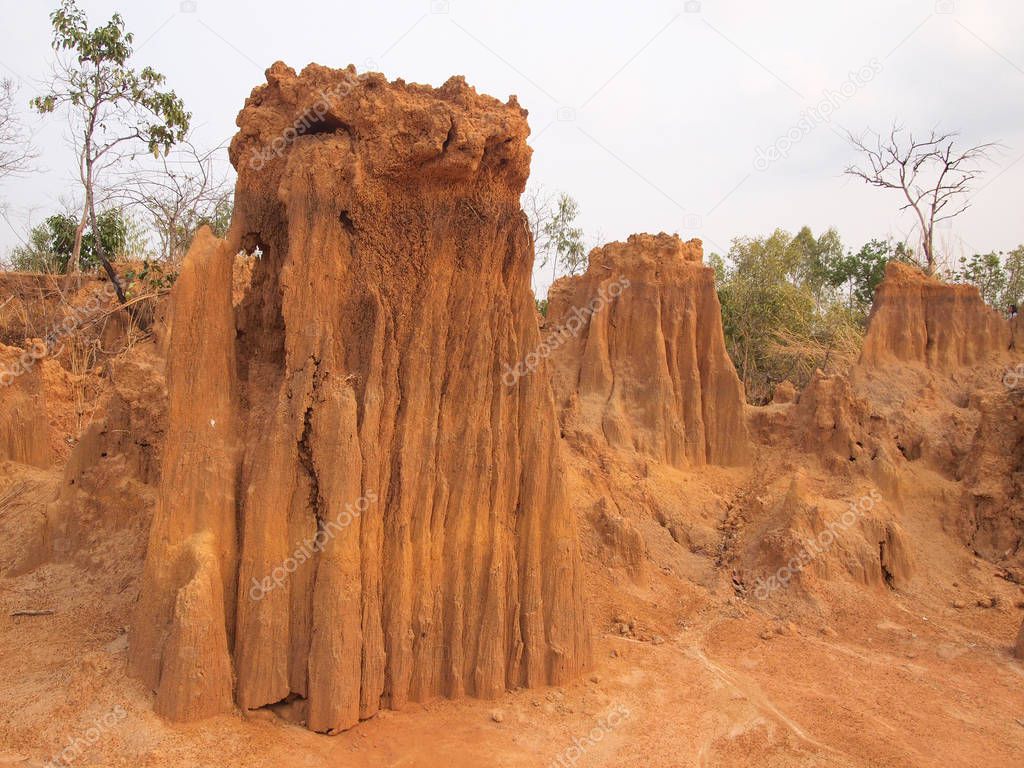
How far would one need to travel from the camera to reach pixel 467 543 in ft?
23.1

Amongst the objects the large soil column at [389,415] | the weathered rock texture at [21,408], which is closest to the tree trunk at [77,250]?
the weathered rock texture at [21,408]

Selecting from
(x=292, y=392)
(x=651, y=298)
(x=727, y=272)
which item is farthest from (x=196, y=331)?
(x=727, y=272)

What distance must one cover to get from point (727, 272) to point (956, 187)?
8565 millimetres

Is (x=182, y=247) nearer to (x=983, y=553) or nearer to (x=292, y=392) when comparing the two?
(x=292, y=392)

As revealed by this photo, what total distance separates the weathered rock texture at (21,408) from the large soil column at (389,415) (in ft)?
16.6

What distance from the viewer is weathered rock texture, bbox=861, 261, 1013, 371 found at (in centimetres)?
1588

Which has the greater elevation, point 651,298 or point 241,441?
point 651,298

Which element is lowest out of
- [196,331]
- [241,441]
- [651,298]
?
[241,441]

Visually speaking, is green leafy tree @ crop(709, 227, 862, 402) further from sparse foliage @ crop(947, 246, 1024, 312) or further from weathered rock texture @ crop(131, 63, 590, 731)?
weathered rock texture @ crop(131, 63, 590, 731)

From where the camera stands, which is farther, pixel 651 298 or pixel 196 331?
pixel 651 298

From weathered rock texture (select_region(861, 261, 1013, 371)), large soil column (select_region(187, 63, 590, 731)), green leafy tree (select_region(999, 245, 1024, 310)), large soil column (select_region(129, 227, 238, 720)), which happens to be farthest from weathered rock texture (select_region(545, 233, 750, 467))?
green leafy tree (select_region(999, 245, 1024, 310))

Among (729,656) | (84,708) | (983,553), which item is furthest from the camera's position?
(983,553)

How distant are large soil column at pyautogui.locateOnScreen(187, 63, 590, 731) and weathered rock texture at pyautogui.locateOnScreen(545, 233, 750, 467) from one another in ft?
22.7

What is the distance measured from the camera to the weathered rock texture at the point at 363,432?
612cm
